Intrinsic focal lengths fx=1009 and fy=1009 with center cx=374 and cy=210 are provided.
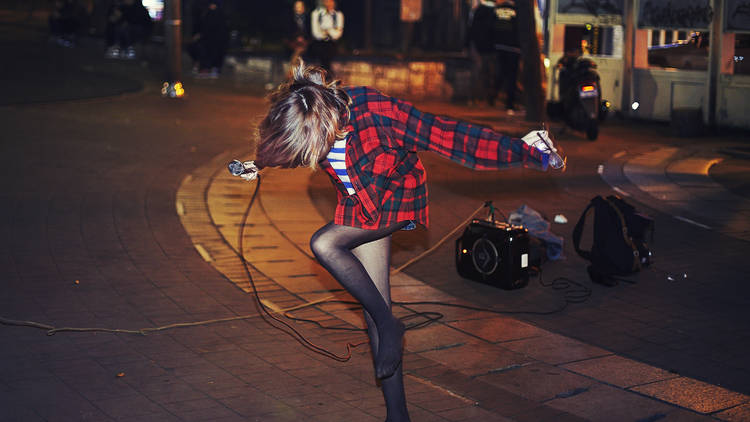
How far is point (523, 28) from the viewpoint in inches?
567

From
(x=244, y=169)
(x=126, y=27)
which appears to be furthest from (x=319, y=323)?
(x=126, y=27)

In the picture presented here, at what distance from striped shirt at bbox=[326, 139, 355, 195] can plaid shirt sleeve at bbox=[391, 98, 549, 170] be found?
0.24 meters

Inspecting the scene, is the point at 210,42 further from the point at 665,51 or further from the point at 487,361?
the point at 487,361

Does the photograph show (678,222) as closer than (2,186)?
Yes

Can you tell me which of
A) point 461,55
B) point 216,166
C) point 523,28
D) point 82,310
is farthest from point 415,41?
point 82,310

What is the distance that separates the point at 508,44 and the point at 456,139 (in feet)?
42.2

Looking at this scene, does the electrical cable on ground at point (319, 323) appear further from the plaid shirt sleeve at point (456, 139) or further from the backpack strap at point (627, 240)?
the plaid shirt sleeve at point (456, 139)

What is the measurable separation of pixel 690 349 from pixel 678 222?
339 centimetres

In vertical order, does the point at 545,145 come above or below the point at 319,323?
above

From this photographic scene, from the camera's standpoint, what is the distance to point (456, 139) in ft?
14.0

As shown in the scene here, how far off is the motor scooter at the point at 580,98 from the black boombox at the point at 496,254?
683 centimetres

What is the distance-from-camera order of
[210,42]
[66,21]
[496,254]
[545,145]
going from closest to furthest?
[545,145] → [496,254] → [210,42] → [66,21]

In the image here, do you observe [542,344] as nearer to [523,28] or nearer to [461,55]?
[523,28]

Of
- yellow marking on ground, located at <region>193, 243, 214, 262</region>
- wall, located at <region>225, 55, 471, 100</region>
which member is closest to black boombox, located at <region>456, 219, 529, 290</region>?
yellow marking on ground, located at <region>193, 243, 214, 262</region>
